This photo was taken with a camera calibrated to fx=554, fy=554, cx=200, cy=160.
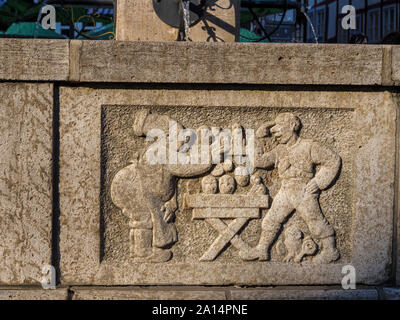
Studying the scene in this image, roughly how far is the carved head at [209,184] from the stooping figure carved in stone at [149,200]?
0.14 ft

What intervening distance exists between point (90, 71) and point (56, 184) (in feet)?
1.83

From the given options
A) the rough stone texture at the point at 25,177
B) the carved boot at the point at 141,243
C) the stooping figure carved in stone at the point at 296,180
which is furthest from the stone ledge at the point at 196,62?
the carved boot at the point at 141,243

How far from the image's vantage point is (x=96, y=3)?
24.1 ft

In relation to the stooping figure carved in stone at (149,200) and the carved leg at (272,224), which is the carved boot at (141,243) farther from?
the carved leg at (272,224)

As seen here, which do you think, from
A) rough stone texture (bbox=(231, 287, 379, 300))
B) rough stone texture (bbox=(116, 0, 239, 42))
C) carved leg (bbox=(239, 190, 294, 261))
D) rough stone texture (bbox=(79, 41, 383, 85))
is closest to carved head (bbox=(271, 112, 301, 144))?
rough stone texture (bbox=(79, 41, 383, 85))

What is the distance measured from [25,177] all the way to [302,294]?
1.44 m

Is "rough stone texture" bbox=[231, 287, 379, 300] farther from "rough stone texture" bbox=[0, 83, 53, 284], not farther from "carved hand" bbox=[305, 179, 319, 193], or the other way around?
"rough stone texture" bbox=[0, 83, 53, 284]

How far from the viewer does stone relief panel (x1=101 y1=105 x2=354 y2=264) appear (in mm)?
2668

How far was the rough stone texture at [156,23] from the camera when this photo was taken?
3.55 meters

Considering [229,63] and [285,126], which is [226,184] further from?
[229,63]

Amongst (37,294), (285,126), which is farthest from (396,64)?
(37,294)

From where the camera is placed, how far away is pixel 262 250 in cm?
273

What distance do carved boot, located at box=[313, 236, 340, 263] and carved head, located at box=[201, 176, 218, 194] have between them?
1.97ft
